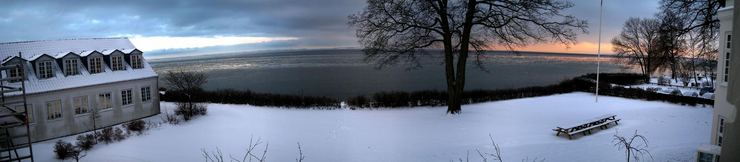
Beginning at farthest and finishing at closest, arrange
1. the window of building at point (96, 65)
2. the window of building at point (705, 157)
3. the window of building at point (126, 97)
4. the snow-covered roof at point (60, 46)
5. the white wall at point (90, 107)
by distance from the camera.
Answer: the window of building at point (126, 97) < the window of building at point (96, 65) < the snow-covered roof at point (60, 46) < the white wall at point (90, 107) < the window of building at point (705, 157)

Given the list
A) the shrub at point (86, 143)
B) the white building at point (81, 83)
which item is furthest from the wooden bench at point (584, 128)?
the white building at point (81, 83)

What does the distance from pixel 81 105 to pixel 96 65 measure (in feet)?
7.79

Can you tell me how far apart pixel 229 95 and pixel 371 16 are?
578 inches

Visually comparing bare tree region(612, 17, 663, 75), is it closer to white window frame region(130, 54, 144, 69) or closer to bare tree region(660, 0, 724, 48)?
bare tree region(660, 0, 724, 48)

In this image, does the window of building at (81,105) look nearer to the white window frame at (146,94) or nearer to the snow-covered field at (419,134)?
the snow-covered field at (419,134)

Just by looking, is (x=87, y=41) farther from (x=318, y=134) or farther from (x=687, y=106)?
(x=687, y=106)

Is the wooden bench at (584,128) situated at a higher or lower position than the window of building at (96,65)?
lower

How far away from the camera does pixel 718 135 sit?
466 inches

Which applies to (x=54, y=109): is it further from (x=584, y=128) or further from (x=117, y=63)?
(x=584, y=128)

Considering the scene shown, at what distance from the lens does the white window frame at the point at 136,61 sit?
25109mm

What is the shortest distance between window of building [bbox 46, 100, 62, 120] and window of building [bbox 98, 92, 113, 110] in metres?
1.96

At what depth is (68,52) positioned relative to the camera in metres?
22.3

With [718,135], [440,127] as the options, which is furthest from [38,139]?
[718,135]

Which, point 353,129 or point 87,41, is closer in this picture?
point 353,129
